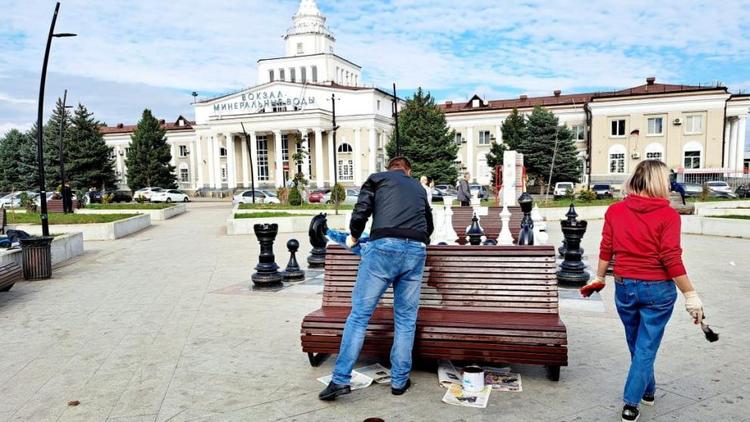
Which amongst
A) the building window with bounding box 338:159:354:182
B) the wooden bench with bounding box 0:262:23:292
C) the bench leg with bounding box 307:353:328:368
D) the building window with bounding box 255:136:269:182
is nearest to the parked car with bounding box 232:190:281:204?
the building window with bounding box 338:159:354:182

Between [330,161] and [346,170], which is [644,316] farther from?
[330,161]

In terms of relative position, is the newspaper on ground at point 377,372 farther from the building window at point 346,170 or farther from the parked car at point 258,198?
the building window at point 346,170

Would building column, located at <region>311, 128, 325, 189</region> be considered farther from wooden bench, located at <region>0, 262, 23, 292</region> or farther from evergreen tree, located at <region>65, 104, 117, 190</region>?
wooden bench, located at <region>0, 262, 23, 292</region>

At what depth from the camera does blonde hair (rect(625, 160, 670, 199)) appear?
355 cm

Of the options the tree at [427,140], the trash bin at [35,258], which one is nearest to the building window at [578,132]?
the tree at [427,140]

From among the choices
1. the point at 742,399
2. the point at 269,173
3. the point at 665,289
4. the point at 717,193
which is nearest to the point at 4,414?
the point at 665,289

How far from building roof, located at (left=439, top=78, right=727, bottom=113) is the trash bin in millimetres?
48785

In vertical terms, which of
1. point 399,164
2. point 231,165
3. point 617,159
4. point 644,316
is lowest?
point 644,316

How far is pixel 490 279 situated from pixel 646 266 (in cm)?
138

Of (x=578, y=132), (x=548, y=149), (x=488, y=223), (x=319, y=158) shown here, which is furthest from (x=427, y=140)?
(x=488, y=223)

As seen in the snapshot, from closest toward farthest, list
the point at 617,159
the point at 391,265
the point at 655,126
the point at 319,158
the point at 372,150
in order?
the point at 391,265 < the point at 655,126 < the point at 617,159 < the point at 372,150 < the point at 319,158

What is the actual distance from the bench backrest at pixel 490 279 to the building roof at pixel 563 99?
5004cm

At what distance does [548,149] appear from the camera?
4531cm

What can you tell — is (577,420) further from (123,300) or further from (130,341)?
(123,300)
